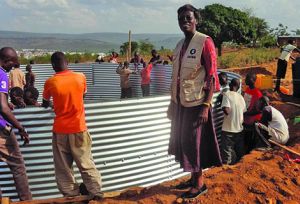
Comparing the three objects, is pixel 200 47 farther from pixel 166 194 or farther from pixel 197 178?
pixel 166 194

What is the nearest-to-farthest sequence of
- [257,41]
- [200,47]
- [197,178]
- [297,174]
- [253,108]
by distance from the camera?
[200,47] → [197,178] → [297,174] → [253,108] → [257,41]

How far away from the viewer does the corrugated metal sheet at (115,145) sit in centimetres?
545

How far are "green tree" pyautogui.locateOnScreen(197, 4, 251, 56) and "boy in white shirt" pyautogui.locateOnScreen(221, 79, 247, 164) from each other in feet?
102

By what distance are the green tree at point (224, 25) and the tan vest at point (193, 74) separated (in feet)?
111

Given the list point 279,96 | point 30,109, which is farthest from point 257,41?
point 30,109

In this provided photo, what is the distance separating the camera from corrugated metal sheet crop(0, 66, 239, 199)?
5.45m

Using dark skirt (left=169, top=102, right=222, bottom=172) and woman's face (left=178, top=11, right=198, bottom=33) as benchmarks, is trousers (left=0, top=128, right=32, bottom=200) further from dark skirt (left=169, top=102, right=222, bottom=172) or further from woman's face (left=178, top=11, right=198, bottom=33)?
woman's face (left=178, top=11, right=198, bottom=33)

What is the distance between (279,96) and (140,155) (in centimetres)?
771

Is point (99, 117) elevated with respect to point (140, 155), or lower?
elevated

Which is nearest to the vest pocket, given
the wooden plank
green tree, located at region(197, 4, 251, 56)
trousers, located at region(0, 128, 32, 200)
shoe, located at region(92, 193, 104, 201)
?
shoe, located at region(92, 193, 104, 201)

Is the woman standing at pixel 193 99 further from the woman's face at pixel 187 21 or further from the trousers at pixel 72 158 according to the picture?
the trousers at pixel 72 158

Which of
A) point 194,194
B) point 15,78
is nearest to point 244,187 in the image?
point 194,194

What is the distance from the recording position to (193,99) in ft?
12.9

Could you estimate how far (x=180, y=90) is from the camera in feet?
13.2
